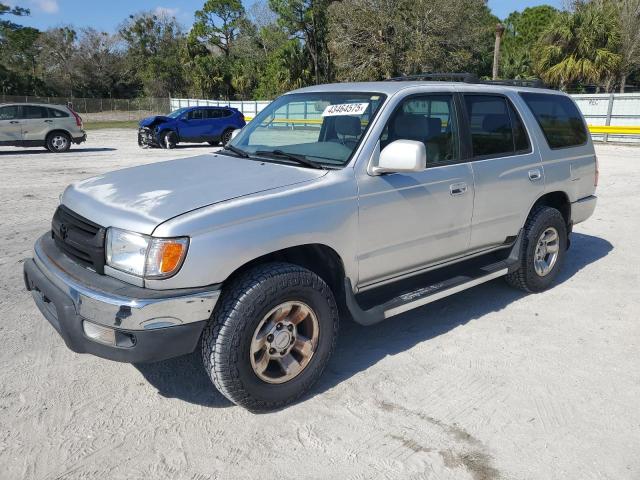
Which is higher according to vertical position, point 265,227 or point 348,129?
point 348,129

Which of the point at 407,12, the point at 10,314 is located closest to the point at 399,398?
the point at 10,314

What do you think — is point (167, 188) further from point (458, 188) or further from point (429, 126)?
point (458, 188)

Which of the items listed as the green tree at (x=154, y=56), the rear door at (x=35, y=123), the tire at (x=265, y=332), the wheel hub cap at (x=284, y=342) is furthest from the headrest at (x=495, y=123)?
the green tree at (x=154, y=56)

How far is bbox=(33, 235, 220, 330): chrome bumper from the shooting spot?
2701 millimetres

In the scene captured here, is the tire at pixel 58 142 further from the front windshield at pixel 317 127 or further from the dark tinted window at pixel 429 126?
the dark tinted window at pixel 429 126

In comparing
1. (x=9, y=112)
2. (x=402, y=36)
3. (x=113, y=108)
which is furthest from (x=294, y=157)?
(x=113, y=108)

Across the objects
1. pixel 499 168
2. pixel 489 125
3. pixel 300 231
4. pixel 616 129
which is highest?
pixel 616 129

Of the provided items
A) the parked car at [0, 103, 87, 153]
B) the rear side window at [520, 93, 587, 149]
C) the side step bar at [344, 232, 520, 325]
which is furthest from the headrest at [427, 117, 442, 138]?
the parked car at [0, 103, 87, 153]

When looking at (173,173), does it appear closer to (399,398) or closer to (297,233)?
(297,233)

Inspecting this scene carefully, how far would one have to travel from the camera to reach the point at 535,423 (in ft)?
10.2

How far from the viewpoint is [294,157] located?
12.2 feet

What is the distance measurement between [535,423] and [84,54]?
72223 mm

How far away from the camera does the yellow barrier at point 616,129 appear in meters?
20.5

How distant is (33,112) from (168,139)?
4.34 m
